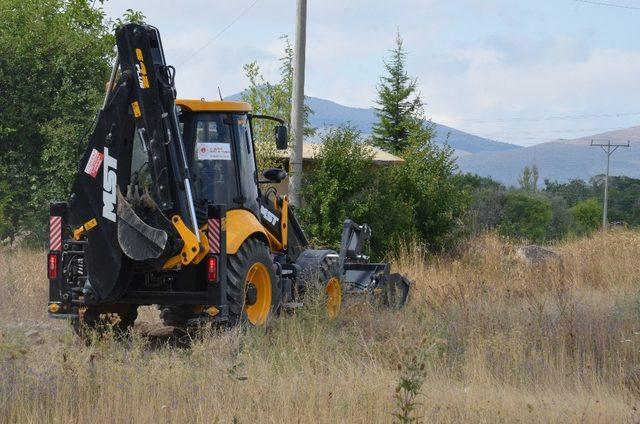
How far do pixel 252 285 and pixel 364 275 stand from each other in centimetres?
399

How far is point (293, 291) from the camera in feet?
44.1

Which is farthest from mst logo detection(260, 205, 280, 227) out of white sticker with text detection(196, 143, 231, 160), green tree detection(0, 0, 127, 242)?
green tree detection(0, 0, 127, 242)

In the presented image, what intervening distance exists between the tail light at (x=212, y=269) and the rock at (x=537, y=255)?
9.60 meters

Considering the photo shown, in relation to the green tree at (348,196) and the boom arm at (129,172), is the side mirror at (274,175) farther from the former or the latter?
the green tree at (348,196)

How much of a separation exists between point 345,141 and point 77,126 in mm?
5472

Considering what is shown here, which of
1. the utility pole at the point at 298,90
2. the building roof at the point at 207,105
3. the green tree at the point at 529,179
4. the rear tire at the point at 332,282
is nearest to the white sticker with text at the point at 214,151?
the building roof at the point at 207,105

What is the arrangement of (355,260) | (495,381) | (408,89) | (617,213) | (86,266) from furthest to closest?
(617,213), (408,89), (355,260), (86,266), (495,381)

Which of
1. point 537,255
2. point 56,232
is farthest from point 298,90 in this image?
point 56,232

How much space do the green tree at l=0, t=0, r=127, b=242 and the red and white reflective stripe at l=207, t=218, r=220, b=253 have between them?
1085 centimetres

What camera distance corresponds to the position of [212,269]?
11.1 m

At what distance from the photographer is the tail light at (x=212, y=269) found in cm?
1105

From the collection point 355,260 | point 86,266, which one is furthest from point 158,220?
point 355,260

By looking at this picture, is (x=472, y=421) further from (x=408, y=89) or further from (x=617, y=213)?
(x=617, y=213)

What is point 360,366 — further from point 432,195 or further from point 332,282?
point 432,195
